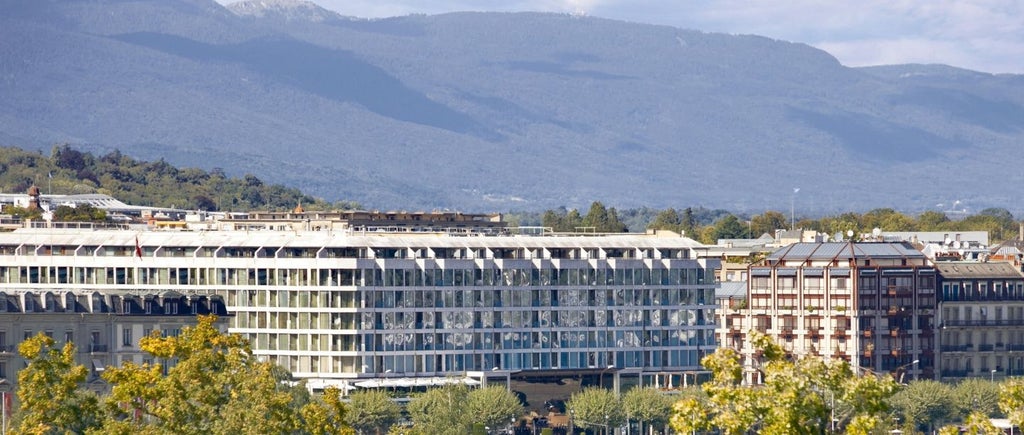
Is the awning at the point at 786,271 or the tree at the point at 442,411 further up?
the awning at the point at 786,271

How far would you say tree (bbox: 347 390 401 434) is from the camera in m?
146

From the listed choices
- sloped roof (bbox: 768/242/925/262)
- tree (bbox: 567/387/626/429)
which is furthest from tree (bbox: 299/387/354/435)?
sloped roof (bbox: 768/242/925/262)

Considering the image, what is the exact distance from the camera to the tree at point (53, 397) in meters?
91.0

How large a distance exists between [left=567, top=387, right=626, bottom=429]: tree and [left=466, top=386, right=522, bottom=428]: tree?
3.77 metres

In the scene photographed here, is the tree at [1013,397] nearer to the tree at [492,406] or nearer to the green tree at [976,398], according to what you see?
the tree at [492,406]

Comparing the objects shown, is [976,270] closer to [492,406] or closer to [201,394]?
[492,406]

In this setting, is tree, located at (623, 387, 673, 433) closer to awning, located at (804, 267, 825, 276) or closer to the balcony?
awning, located at (804, 267, 825, 276)

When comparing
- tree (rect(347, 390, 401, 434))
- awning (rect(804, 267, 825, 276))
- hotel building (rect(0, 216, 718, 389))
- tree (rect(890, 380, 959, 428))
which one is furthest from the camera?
awning (rect(804, 267, 825, 276))

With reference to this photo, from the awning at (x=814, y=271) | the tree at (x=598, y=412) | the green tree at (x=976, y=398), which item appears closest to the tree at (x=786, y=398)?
the tree at (x=598, y=412)

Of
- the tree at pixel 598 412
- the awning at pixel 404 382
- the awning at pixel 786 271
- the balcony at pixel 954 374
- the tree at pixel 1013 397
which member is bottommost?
the tree at pixel 598 412

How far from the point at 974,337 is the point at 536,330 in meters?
31.9

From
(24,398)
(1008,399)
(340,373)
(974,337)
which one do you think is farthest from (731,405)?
(974,337)

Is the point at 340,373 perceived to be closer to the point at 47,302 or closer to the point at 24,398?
the point at 47,302

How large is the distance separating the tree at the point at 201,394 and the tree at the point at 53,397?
100cm
